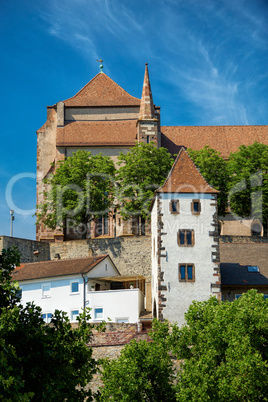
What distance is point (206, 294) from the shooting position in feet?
157

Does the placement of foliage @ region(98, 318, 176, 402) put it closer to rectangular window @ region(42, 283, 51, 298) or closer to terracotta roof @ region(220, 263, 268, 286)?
terracotta roof @ region(220, 263, 268, 286)

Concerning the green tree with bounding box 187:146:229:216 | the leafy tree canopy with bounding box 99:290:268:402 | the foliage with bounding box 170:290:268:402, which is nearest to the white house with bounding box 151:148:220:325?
the foliage with bounding box 170:290:268:402

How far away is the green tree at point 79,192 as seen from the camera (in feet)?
218

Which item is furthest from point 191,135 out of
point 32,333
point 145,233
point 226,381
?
point 32,333

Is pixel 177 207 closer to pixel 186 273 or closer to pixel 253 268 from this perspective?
pixel 186 273

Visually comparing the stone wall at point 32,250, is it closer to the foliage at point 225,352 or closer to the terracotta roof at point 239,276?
the terracotta roof at point 239,276

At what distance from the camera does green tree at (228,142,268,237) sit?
66.8m

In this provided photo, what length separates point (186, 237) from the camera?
4928 centimetres

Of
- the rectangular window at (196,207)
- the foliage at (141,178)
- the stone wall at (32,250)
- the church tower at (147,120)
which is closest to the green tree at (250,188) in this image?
the foliage at (141,178)

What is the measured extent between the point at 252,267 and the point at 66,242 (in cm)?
1843

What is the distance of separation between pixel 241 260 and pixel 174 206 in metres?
7.79

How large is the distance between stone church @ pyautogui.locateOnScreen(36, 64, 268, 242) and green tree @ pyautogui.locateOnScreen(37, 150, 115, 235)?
3571 millimetres

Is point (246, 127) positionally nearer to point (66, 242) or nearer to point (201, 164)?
point (201, 164)

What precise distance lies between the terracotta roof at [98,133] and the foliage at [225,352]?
3976 centimetres
